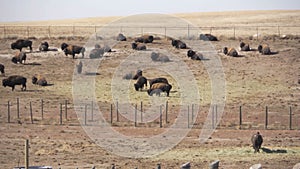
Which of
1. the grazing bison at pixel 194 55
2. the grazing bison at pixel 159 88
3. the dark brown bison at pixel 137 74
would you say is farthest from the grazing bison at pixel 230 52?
the grazing bison at pixel 159 88

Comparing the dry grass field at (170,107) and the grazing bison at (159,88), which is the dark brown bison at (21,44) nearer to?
the dry grass field at (170,107)

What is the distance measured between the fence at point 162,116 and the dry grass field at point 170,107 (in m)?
0.05

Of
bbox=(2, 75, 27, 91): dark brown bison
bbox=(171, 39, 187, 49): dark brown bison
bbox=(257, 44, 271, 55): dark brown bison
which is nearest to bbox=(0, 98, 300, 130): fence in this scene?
bbox=(2, 75, 27, 91): dark brown bison

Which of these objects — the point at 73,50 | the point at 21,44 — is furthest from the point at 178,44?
the point at 21,44

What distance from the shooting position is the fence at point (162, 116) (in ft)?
113

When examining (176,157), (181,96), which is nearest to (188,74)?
(181,96)

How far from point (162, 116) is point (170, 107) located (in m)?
2.48

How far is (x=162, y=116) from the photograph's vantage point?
37219 millimetres

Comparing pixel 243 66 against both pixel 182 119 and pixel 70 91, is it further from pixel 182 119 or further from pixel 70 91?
pixel 182 119

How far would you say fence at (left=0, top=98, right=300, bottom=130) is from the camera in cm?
3450

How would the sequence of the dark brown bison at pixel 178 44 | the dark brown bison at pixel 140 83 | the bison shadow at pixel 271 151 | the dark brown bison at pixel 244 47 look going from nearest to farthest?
the bison shadow at pixel 271 151
the dark brown bison at pixel 140 83
the dark brown bison at pixel 244 47
the dark brown bison at pixel 178 44

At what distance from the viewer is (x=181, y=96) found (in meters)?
43.3

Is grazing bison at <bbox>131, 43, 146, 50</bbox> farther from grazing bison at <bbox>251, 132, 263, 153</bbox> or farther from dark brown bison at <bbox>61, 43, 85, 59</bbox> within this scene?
grazing bison at <bbox>251, 132, 263, 153</bbox>

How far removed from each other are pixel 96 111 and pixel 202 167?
556 inches
